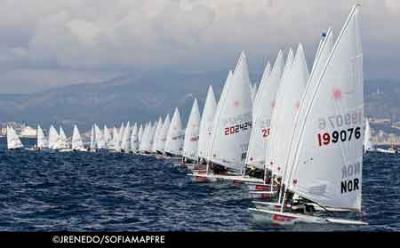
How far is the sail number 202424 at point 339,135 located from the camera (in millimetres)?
32531

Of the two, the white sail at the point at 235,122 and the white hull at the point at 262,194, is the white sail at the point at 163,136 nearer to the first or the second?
the white sail at the point at 235,122

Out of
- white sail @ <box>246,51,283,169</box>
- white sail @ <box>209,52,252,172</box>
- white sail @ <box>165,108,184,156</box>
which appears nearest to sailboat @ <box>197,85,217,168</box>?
white sail @ <box>209,52,252,172</box>

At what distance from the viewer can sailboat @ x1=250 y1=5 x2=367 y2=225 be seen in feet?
105

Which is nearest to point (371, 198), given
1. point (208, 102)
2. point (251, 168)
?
point (251, 168)

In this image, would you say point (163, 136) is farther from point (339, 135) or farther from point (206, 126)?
point (339, 135)

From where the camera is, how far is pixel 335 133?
A: 107ft

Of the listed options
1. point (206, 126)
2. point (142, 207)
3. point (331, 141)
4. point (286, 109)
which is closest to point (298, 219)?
point (331, 141)

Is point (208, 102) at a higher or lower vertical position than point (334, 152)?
higher

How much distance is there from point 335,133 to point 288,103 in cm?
1926

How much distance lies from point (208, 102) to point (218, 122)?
81.3 feet
